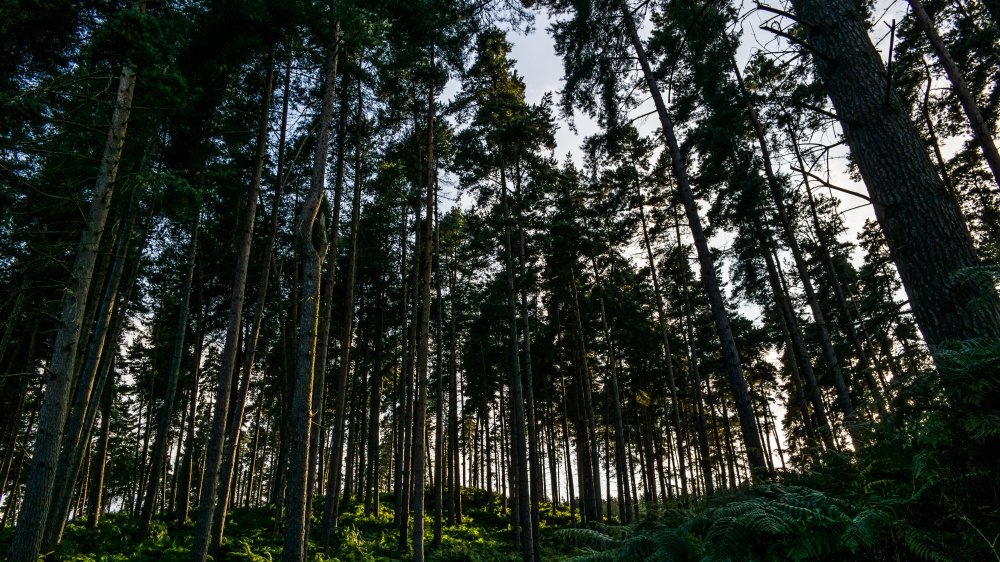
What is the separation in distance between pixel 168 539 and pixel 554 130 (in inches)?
674

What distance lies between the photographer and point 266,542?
39.9 ft

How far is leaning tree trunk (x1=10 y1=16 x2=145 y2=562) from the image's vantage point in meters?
5.80

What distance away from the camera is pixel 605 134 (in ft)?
35.8

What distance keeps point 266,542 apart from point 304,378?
8.56 meters

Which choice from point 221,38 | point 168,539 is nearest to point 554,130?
point 221,38

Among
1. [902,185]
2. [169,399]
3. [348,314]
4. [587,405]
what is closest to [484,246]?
[348,314]

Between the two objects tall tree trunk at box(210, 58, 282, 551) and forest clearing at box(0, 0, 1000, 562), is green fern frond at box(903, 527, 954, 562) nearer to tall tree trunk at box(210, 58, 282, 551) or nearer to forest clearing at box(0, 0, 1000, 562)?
forest clearing at box(0, 0, 1000, 562)

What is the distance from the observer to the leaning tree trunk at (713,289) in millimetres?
8375

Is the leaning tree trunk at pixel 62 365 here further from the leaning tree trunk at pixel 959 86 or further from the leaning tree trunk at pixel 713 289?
the leaning tree trunk at pixel 959 86

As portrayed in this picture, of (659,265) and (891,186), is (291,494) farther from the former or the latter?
(659,265)

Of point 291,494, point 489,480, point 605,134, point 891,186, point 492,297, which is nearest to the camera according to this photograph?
point 891,186

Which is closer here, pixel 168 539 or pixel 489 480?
pixel 168 539

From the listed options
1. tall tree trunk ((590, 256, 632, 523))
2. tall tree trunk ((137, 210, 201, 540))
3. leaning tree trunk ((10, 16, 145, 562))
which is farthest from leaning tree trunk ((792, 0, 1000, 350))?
tall tree trunk ((590, 256, 632, 523))

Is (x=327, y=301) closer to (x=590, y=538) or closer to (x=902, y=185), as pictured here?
(x=590, y=538)
